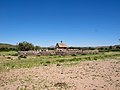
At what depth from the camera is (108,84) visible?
1492 cm

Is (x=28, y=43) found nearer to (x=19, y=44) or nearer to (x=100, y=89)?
(x=19, y=44)

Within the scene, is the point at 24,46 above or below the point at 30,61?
above

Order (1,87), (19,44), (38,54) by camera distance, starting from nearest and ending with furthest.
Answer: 1. (1,87)
2. (38,54)
3. (19,44)

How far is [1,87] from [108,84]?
26.9 feet

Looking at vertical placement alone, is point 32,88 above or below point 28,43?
below

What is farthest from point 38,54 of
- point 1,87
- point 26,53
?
point 1,87

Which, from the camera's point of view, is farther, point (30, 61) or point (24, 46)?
point (24, 46)

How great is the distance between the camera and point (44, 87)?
14.2 metres

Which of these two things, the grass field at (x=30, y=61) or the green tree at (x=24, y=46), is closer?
the grass field at (x=30, y=61)

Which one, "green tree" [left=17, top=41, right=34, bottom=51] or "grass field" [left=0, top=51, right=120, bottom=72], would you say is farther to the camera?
"green tree" [left=17, top=41, right=34, bottom=51]

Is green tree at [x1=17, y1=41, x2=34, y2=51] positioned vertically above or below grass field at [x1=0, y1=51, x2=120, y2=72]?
above

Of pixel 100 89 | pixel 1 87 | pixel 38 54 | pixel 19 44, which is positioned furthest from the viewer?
pixel 19 44

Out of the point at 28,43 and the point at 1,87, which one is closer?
the point at 1,87

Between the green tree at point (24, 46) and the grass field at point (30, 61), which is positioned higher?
the green tree at point (24, 46)
